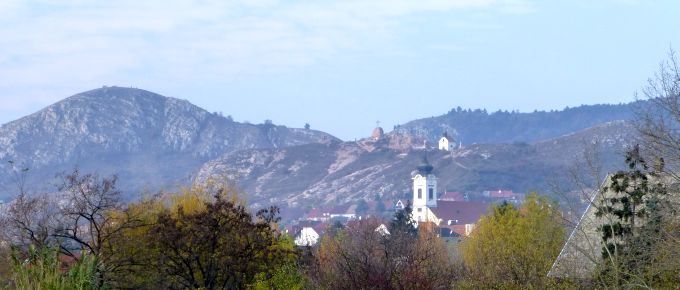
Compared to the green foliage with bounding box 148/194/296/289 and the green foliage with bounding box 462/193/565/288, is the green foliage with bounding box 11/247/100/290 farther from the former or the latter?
the green foliage with bounding box 462/193/565/288

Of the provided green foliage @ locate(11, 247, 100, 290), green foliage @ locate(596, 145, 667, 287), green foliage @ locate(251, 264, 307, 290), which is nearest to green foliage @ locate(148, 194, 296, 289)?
green foliage @ locate(251, 264, 307, 290)

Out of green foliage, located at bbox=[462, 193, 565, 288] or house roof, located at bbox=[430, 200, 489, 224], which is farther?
house roof, located at bbox=[430, 200, 489, 224]

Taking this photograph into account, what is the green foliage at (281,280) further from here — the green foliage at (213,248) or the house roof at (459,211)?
the house roof at (459,211)

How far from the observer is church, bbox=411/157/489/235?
6122 inches

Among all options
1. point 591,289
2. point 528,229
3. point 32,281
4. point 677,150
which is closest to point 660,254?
point 677,150

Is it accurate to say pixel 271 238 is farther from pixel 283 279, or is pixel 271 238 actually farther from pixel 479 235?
pixel 479 235

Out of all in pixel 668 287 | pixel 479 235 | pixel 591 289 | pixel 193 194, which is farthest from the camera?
pixel 479 235

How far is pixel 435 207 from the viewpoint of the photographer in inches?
6447

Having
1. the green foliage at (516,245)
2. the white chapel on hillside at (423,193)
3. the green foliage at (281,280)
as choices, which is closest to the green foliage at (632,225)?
the green foliage at (516,245)

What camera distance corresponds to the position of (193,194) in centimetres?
3547

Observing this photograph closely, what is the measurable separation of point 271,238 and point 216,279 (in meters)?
1.49

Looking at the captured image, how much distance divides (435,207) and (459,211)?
18.3 ft

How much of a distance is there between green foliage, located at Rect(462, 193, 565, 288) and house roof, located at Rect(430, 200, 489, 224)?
344 ft

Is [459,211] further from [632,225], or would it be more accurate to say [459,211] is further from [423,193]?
[632,225]
